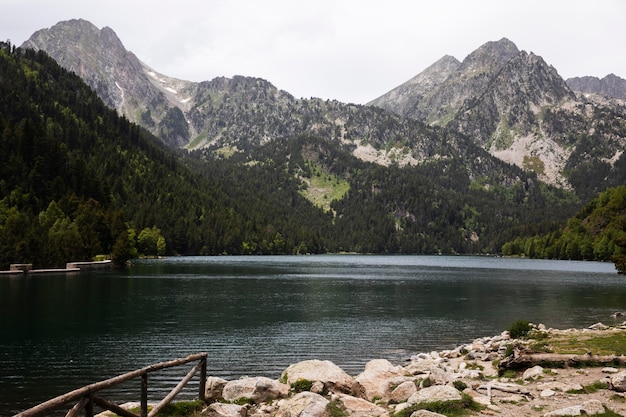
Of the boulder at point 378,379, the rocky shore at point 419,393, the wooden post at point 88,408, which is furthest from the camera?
the boulder at point 378,379

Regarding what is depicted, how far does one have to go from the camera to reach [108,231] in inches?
7446

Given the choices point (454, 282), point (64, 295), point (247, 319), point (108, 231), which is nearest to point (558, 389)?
point (247, 319)

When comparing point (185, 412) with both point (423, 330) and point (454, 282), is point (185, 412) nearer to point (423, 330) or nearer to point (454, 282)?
point (423, 330)

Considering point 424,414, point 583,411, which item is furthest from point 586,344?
point 424,414

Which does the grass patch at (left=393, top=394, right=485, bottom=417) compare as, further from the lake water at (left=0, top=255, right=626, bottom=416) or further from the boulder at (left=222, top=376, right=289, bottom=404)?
the lake water at (left=0, top=255, right=626, bottom=416)

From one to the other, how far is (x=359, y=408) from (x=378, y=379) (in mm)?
8304

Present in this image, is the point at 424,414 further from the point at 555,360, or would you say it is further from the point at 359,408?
the point at 555,360

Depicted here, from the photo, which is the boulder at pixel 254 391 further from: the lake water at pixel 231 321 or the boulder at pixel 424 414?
the boulder at pixel 424 414

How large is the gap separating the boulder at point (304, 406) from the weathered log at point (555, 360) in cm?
1759

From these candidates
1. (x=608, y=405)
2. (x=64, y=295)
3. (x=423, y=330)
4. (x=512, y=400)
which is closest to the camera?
(x=608, y=405)

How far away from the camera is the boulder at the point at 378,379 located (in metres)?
31.1

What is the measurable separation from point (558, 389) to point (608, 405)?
4.61m

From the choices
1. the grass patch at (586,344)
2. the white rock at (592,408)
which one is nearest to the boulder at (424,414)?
the white rock at (592,408)

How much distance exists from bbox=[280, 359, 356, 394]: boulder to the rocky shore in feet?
0.17
